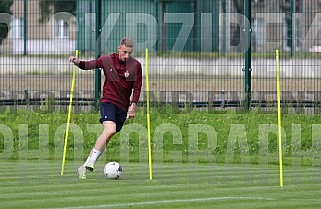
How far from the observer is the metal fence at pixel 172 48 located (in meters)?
22.1

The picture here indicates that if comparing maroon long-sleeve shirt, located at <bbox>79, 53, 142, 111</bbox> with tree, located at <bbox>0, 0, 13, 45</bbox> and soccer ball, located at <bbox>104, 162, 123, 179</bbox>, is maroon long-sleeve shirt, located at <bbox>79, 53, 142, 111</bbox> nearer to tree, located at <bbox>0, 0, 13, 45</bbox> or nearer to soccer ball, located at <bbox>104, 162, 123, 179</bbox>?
soccer ball, located at <bbox>104, 162, 123, 179</bbox>

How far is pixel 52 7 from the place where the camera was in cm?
2434

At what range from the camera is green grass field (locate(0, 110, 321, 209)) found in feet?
39.8

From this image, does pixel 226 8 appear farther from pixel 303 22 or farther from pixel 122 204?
pixel 122 204

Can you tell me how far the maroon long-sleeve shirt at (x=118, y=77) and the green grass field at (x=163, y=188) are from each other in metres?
1.18

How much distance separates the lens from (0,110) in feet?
70.7

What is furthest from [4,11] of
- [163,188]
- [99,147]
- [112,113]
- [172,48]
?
[163,188]

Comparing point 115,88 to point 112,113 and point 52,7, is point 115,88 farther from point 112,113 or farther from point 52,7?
point 52,7

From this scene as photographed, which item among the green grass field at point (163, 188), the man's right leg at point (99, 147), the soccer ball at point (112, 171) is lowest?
the green grass field at point (163, 188)

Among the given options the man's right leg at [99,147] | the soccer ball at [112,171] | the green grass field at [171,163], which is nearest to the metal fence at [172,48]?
the green grass field at [171,163]

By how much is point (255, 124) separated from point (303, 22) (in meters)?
2.99

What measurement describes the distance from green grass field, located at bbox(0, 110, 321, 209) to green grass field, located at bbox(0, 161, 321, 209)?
1 cm

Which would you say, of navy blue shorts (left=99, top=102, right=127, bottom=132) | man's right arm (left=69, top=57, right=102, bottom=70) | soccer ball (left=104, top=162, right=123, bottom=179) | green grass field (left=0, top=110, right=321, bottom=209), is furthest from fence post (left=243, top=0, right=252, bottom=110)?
soccer ball (left=104, top=162, right=123, bottom=179)

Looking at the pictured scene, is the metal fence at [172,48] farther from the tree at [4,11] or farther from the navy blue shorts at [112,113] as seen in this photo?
the navy blue shorts at [112,113]
